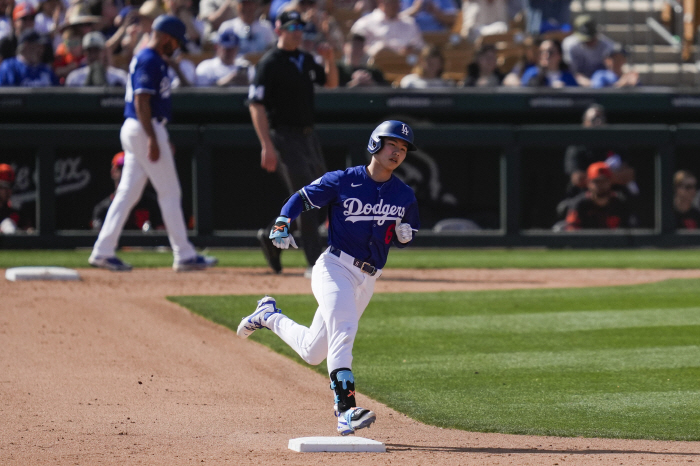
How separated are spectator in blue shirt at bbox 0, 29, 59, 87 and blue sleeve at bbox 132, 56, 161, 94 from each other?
355 cm

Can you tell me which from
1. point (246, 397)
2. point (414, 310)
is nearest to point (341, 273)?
point (246, 397)

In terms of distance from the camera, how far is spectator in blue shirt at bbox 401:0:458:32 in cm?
1524

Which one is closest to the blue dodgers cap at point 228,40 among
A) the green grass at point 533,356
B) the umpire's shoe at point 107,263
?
the umpire's shoe at point 107,263

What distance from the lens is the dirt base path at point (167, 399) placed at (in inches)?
175

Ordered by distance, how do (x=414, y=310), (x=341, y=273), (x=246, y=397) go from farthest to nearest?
(x=414, y=310), (x=246, y=397), (x=341, y=273)

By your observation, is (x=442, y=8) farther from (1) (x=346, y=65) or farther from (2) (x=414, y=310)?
(2) (x=414, y=310)

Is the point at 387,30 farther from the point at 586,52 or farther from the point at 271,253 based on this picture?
the point at 271,253

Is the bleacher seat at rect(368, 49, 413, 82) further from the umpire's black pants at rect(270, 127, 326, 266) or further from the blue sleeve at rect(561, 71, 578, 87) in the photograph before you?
the umpire's black pants at rect(270, 127, 326, 266)

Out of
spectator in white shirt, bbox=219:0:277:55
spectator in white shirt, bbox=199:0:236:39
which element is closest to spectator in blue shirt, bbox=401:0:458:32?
spectator in white shirt, bbox=199:0:236:39

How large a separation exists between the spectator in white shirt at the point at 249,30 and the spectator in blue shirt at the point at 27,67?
2375mm

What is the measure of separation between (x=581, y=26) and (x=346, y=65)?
3.39 metres

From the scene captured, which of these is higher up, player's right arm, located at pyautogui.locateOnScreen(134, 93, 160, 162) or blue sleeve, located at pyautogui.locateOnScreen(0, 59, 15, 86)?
blue sleeve, located at pyautogui.locateOnScreen(0, 59, 15, 86)

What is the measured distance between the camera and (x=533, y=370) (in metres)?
6.25

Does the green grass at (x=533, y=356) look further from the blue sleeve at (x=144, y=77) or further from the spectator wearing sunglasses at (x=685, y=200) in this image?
the spectator wearing sunglasses at (x=685, y=200)
